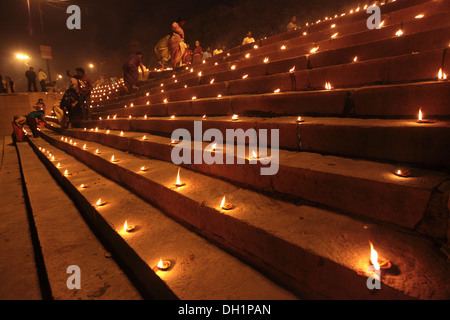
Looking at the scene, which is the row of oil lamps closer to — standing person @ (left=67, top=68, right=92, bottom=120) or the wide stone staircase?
the wide stone staircase

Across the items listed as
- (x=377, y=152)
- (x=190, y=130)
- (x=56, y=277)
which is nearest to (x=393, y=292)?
(x=377, y=152)

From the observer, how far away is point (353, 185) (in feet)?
5.82

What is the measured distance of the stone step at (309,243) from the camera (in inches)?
49.9

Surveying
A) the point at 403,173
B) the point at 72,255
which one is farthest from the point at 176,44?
the point at 403,173

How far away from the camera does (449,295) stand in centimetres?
111

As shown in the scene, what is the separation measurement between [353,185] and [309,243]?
599 millimetres

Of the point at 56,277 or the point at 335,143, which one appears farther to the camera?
the point at 335,143

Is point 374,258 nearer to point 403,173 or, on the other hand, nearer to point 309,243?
point 309,243

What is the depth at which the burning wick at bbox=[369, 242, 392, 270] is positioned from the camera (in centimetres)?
129

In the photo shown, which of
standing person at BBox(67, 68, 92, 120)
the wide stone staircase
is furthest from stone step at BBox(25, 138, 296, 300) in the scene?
standing person at BBox(67, 68, 92, 120)

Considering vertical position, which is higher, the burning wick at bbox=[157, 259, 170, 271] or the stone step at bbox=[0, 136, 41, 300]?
the burning wick at bbox=[157, 259, 170, 271]

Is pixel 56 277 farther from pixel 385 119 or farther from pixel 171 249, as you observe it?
pixel 385 119

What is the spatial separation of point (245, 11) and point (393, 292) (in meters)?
30.9

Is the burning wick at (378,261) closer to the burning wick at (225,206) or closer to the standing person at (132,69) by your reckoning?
the burning wick at (225,206)
